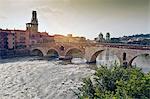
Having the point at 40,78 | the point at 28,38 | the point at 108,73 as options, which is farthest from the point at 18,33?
the point at 108,73

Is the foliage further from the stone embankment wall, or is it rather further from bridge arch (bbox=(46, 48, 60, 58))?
the stone embankment wall

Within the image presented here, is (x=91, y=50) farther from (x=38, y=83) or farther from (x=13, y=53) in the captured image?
(x=13, y=53)

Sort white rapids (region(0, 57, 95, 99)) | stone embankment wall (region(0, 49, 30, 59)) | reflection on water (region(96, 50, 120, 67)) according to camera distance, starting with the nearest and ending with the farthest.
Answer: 1. white rapids (region(0, 57, 95, 99))
2. reflection on water (region(96, 50, 120, 67))
3. stone embankment wall (region(0, 49, 30, 59))

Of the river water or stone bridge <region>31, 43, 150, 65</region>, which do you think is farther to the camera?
stone bridge <region>31, 43, 150, 65</region>

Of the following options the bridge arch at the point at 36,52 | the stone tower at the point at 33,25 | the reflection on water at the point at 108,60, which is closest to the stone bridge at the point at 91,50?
the bridge arch at the point at 36,52

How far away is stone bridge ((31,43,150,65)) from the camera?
7.72 m

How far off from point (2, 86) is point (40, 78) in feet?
3.12

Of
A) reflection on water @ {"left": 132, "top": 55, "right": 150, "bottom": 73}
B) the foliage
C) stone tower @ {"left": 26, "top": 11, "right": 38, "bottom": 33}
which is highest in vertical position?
stone tower @ {"left": 26, "top": 11, "right": 38, "bottom": 33}

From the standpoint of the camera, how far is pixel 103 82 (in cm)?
286

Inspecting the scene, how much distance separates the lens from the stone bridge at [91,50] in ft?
25.3

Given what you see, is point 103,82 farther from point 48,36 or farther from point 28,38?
point 48,36

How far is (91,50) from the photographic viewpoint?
9.48m

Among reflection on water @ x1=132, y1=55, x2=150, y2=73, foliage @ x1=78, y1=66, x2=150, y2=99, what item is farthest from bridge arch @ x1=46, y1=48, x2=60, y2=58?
foliage @ x1=78, y1=66, x2=150, y2=99

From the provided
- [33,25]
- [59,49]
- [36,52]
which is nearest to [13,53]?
[36,52]
